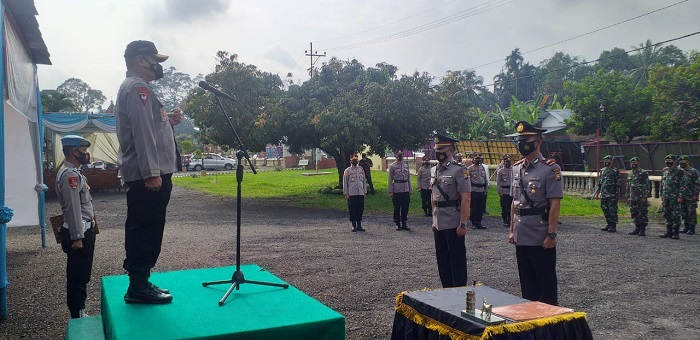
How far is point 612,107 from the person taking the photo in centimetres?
2714

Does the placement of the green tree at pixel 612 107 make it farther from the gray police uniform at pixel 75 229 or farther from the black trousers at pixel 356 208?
the gray police uniform at pixel 75 229

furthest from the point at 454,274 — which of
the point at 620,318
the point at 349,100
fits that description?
the point at 349,100

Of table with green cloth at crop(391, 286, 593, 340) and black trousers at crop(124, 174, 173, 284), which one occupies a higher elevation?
black trousers at crop(124, 174, 173, 284)

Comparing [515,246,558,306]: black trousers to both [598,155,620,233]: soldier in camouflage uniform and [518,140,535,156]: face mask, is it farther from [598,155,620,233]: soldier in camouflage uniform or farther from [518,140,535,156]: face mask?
[598,155,620,233]: soldier in camouflage uniform

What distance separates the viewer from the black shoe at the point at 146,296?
3.58 m

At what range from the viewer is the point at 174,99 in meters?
103

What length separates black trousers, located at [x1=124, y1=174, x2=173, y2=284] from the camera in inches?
139

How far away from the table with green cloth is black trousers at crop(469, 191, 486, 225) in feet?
32.8

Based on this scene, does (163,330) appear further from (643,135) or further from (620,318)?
(643,135)

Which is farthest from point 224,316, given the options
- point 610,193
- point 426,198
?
point 426,198

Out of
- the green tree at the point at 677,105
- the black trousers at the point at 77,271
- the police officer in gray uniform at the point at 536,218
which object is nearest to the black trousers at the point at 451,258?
the police officer in gray uniform at the point at 536,218

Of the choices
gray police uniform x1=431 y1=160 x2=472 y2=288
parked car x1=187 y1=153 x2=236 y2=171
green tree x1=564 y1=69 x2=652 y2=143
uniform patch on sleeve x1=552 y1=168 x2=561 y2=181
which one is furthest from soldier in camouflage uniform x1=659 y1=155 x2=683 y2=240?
parked car x1=187 y1=153 x2=236 y2=171

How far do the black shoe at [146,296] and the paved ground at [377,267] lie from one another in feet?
6.40

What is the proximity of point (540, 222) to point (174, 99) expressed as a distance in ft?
347
